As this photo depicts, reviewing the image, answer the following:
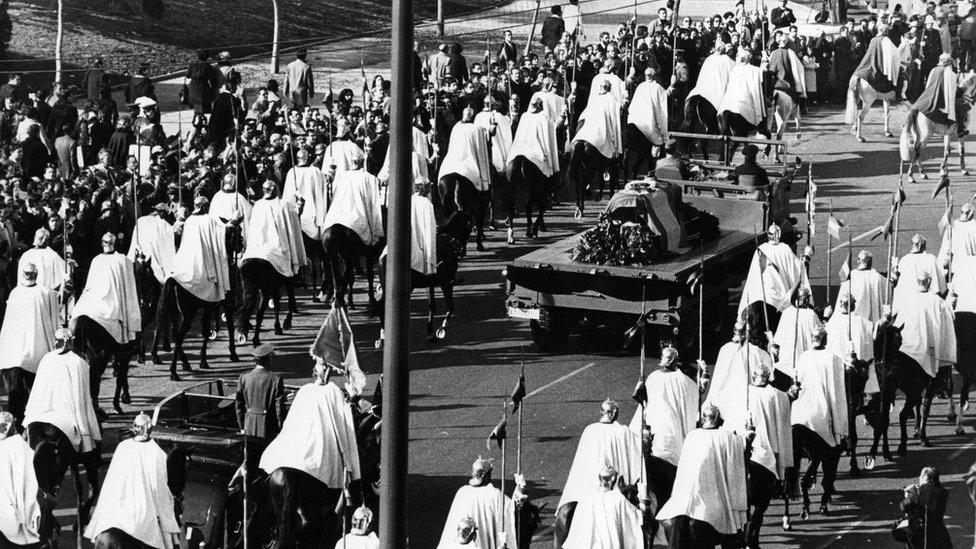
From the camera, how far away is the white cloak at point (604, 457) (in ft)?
56.5

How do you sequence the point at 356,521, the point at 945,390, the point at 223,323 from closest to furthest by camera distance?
the point at 356,521 → the point at 945,390 → the point at 223,323

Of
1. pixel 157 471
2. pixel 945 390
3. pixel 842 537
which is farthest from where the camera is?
pixel 945 390

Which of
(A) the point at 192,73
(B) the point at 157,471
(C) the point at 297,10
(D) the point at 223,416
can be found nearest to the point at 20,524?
(B) the point at 157,471

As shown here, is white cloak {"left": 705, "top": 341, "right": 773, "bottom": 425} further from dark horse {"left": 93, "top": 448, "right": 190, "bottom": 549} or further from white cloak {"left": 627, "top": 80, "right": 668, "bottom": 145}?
white cloak {"left": 627, "top": 80, "right": 668, "bottom": 145}

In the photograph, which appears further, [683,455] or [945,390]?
[945,390]

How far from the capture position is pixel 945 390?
23.0 metres

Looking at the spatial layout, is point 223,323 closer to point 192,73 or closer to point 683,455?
point 192,73

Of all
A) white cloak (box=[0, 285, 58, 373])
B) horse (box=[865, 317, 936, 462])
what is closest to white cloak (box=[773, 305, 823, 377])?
horse (box=[865, 317, 936, 462])

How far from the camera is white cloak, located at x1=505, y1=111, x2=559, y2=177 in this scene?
29203 millimetres

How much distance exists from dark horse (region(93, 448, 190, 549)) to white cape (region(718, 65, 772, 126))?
53.2 feet

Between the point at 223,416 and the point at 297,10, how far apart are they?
96.9 ft

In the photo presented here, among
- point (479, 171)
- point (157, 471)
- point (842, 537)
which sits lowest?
point (842, 537)

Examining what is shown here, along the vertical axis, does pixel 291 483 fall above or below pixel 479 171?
below

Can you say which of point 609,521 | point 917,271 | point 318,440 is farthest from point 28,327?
point 917,271
